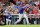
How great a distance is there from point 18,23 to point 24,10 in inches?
26.0

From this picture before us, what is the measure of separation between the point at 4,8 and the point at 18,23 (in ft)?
3.09

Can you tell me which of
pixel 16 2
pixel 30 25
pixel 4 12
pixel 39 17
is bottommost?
pixel 30 25

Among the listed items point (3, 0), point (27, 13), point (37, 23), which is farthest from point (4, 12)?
point (37, 23)

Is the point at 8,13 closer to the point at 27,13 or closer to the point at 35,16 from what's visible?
the point at 27,13

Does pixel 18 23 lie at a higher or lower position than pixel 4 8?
lower

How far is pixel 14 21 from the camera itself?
3781 mm

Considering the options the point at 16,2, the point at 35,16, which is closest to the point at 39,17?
the point at 35,16

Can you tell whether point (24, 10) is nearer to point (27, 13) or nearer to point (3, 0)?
point (27, 13)

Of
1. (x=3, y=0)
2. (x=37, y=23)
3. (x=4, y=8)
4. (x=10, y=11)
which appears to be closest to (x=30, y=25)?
(x=37, y=23)

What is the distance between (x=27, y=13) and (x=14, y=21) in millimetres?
705

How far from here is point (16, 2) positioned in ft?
12.3

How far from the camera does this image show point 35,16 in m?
3.72

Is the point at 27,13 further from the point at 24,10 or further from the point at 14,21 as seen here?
the point at 14,21

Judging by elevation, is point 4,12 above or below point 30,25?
above
